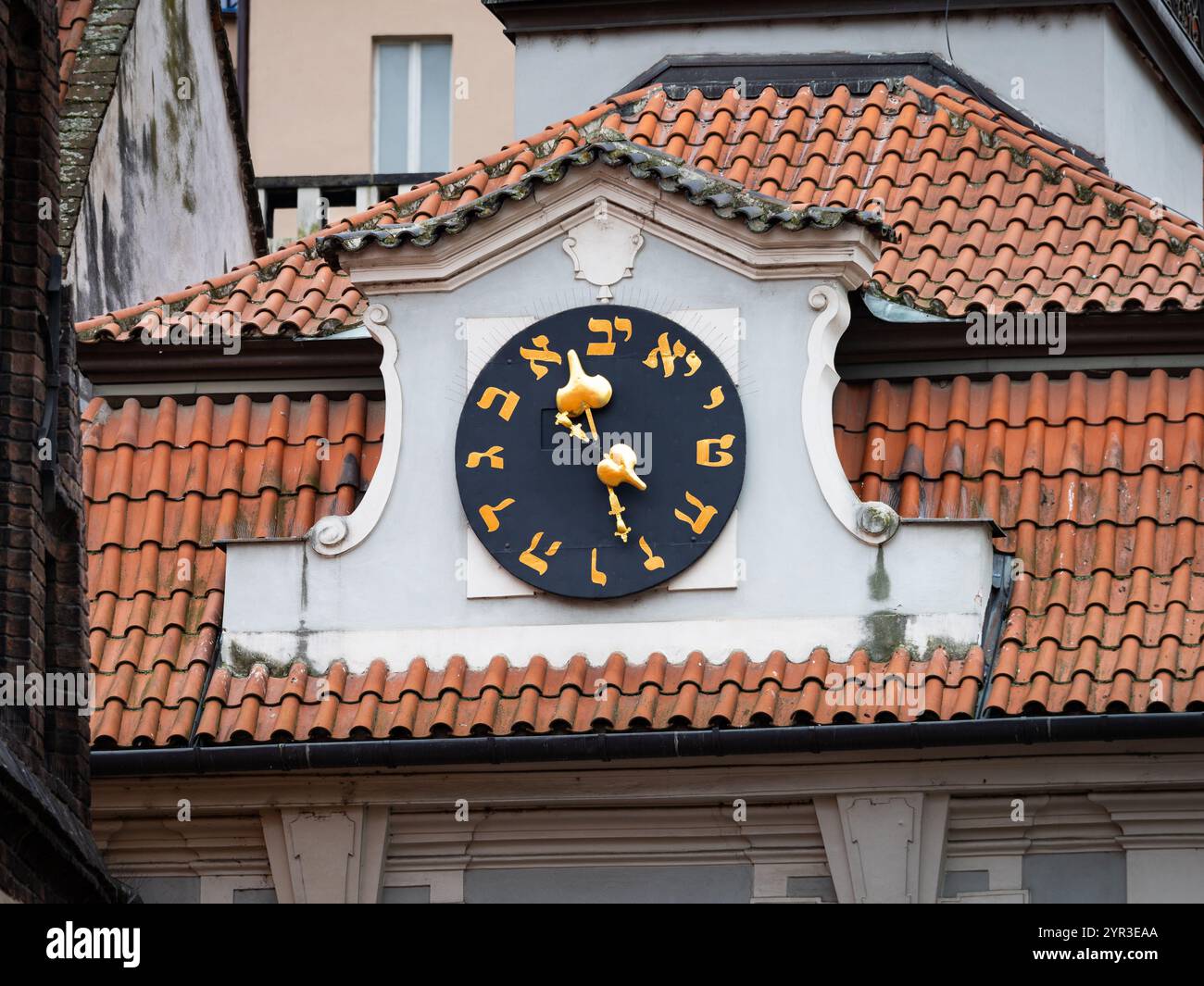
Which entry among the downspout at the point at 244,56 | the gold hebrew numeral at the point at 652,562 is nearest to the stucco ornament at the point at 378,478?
the gold hebrew numeral at the point at 652,562

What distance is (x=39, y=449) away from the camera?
59.1 feet

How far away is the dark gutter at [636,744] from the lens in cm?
1942

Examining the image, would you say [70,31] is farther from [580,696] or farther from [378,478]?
[580,696]

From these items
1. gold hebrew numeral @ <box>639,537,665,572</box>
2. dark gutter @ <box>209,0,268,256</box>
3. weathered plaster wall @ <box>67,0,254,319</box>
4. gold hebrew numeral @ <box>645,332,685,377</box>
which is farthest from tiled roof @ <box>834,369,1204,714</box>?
dark gutter @ <box>209,0,268,256</box>

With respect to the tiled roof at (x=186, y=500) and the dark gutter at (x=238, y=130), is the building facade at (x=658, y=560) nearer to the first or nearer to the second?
the tiled roof at (x=186, y=500)

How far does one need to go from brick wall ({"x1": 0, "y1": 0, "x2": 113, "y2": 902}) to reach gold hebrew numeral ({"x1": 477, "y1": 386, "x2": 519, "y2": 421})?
2.89m

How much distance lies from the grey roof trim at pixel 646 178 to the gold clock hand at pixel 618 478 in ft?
4.54

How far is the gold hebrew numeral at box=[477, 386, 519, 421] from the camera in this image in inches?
826

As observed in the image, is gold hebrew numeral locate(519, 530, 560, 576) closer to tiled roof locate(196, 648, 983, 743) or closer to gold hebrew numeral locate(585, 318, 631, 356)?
tiled roof locate(196, 648, 983, 743)

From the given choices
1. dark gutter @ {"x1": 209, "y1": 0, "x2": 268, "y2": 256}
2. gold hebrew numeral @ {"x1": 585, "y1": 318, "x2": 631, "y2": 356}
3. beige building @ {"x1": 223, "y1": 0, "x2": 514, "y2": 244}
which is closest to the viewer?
gold hebrew numeral @ {"x1": 585, "y1": 318, "x2": 631, "y2": 356}

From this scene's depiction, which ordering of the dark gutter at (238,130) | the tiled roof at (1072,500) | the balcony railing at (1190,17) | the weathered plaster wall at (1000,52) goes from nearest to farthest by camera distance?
1. the tiled roof at (1072,500)
2. the weathered plaster wall at (1000,52)
3. the balcony railing at (1190,17)
4. the dark gutter at (238,130)

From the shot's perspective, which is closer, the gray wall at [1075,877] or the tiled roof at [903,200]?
the gray wall at [1075,877]

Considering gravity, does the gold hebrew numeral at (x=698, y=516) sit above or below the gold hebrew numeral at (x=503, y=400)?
below
